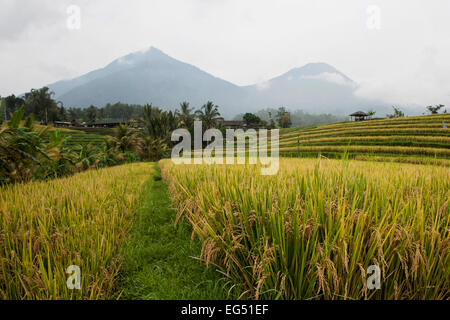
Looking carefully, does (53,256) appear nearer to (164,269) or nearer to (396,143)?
(164,269)

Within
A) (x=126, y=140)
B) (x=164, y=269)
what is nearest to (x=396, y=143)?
(x=164, y=269)

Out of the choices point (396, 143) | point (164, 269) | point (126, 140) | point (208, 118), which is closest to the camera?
point (164, 269)

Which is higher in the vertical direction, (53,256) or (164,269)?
(53,256)

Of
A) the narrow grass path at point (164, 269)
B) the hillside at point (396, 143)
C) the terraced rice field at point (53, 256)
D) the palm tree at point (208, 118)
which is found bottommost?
the narrow grass path at point (164, 269)

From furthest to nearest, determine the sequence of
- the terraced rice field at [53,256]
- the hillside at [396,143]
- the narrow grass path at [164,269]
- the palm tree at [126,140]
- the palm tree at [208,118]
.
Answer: the palm tree at [208,118] < the palm tree at [126,140] < the hillside at [396,143] < the narrow grass path at [164,269] < the terraced rice field at [53,256]

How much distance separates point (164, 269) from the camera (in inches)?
81.0

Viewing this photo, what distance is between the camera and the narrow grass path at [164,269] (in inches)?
62.4

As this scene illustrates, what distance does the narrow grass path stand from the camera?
158 cm

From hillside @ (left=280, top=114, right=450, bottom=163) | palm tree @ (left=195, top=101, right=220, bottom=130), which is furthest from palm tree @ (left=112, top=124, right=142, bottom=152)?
palm tree @ (left=195, top=101, right=220, bottom=130)

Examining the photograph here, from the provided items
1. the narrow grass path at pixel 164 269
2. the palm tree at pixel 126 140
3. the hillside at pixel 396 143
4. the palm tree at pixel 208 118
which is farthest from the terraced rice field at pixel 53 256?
the palm tree at pixel 208 118

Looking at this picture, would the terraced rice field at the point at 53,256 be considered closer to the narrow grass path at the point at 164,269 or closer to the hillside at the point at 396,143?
the narrow grass path at the point at 164,269

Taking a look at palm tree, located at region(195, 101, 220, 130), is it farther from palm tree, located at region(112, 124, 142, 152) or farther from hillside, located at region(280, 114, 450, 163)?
hillside, located at region(280, 114, 450, 163)
